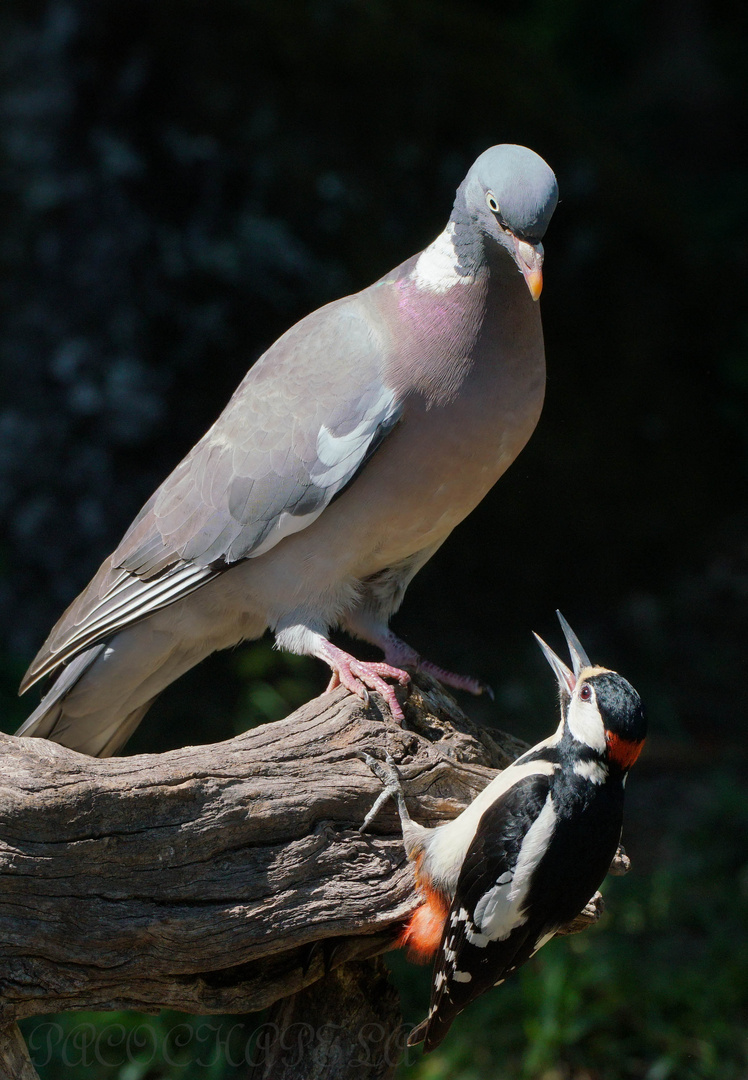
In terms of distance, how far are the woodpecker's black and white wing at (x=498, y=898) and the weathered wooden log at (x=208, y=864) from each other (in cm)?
18

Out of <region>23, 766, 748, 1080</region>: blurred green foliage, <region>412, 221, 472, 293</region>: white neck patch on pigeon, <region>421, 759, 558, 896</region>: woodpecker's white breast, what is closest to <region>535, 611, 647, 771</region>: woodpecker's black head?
<region>421, 759, 558, 896</region>: woodpecker's white breast

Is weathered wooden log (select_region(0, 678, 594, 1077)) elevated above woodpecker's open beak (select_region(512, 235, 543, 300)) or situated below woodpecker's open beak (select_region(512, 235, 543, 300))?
below

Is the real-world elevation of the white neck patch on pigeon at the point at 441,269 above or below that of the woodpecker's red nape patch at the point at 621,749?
above

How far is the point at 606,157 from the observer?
6.55 meters

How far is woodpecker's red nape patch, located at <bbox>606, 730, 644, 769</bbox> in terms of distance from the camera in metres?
2.27

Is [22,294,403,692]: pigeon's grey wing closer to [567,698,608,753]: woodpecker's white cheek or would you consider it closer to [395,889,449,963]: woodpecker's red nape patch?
[567,698,608,753]: woodpecker's white cheek

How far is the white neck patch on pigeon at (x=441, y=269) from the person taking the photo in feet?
9.02

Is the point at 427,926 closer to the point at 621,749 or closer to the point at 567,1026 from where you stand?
the point at 621,749

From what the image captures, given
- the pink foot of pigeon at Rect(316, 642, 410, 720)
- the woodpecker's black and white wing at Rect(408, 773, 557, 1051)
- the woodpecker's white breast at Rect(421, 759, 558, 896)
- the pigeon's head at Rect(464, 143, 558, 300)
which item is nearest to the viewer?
the woodpecker's black and white wing at Rect(408, 773, 557, 1051)

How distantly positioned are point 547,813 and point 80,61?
462 cm

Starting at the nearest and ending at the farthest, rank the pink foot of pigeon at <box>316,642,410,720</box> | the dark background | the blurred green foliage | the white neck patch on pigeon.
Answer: the pink foot of pigeon at <box>316,642,410,720</box>, the white neck patch on pigeon, the blurred green foliage, the dark background

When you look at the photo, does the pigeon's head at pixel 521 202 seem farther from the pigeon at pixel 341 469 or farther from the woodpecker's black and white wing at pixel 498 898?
the woodpecker's black and white wing at pixel 498 898

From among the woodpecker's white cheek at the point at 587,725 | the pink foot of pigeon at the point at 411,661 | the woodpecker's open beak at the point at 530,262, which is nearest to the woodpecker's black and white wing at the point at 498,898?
the woodpecker's white cheek at the point at 587,725

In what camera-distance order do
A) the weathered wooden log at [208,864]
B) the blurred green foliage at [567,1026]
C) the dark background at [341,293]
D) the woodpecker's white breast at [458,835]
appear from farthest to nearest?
the dark background at [341,293] < the blurred green foliage at [567,1026] < the woodpecker's white breast at [458,835] < the weathered wooden log at [208,864]
